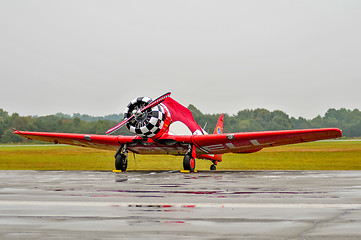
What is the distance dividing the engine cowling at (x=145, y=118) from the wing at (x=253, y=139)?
121 centimetres

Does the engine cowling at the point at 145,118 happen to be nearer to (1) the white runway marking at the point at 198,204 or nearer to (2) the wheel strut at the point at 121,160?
(2) the wheel strut at the point at 121,160

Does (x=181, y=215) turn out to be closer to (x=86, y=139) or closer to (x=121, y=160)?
(x=121, y=160)

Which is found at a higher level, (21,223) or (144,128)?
(144,128)

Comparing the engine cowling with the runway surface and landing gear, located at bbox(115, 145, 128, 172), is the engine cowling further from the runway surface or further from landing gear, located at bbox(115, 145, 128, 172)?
the runway surface

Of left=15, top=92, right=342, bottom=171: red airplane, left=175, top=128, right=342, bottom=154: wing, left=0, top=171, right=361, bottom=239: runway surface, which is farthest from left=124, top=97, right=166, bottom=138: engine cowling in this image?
left=0, top=171, right=361, bottom=239: runway surface

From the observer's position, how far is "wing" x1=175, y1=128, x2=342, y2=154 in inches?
730

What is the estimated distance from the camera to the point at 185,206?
732 centimetres

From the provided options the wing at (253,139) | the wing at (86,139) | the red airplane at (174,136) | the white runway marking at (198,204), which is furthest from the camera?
the wing at (86,139)

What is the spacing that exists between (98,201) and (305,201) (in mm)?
3417

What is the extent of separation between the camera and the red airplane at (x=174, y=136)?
19.2 m

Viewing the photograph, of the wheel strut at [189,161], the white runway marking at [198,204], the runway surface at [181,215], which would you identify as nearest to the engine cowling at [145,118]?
the wheel strut at [189,161]

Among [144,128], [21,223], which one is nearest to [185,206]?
[21,223]

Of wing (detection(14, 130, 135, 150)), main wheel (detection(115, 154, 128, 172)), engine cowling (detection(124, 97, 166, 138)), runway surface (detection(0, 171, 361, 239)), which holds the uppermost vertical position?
engine cowling (detection(124, 97, 166, 138))

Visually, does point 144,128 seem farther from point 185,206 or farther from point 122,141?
point 185,206
